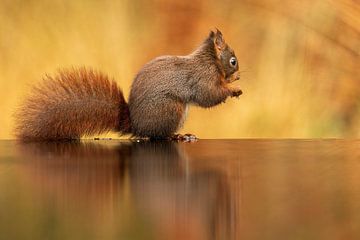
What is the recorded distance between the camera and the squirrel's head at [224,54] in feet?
10.4

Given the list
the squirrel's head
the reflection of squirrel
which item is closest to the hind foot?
the reflection of squirrel

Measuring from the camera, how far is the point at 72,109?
2973 millimetres

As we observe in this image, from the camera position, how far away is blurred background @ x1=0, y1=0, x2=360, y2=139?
3.45 metres

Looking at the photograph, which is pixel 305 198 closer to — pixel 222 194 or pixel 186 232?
pixel 222 194

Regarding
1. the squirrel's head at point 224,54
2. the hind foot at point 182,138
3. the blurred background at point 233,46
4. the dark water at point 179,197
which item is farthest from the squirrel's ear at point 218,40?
the dark water at point 179,197

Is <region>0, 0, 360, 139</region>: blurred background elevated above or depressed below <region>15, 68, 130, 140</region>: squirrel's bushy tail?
above

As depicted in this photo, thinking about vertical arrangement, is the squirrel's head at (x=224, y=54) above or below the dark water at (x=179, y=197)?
above

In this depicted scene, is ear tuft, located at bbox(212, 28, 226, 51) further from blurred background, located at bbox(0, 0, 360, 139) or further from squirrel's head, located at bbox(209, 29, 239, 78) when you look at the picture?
blurred background, located at bbox(0, 0, 360, 139)

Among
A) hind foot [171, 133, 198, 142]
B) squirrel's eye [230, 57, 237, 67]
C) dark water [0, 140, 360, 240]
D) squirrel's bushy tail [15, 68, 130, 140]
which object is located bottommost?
dark water [0, 140, 360, 240]

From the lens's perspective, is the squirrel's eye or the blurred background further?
the blurred background

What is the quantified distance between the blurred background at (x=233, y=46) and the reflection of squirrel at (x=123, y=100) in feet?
1.18

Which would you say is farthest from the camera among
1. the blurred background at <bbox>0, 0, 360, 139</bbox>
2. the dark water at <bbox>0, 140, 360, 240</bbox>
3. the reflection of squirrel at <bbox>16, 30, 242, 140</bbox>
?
the blurred background at <bbox>0, 0, 360, 139</bbox>

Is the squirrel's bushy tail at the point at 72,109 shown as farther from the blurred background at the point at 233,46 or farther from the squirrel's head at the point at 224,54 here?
the squirrel's head at the point at 224,54

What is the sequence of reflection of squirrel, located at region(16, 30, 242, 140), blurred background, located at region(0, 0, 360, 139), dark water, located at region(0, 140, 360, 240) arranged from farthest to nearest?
blurred background, located at region(0, 0, 360, 139) → reflection of squirrel, located at region(16, 30, 242, 140) → dark water, located at region(0, 140, 360, 240)
